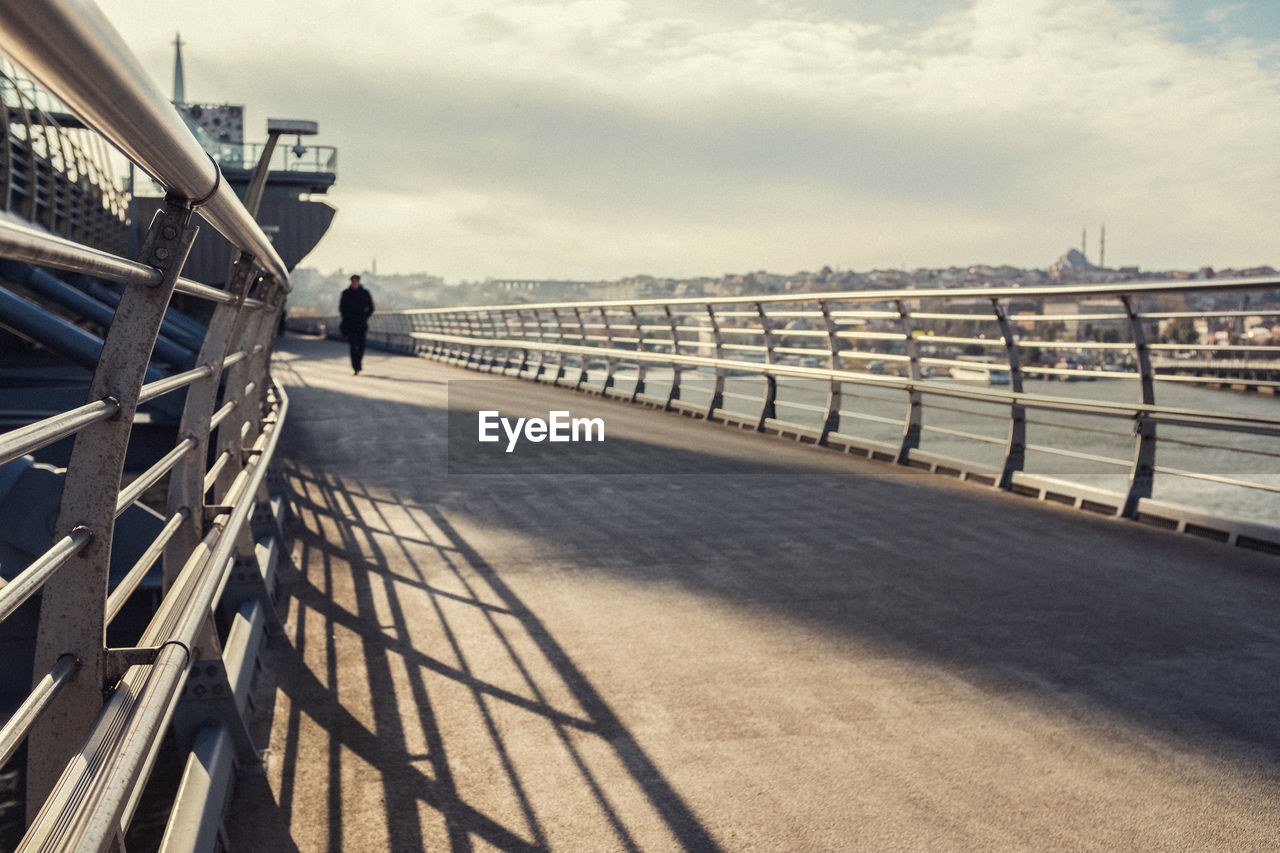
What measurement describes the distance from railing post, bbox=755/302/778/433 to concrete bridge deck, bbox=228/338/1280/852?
535 cm

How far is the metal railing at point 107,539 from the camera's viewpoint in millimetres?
1303

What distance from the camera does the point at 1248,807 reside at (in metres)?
3.08

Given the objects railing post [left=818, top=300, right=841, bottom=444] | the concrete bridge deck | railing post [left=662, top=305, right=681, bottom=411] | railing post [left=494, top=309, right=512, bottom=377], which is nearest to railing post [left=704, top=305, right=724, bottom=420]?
railing post [left=662, top=305, right=681, bottom=411]

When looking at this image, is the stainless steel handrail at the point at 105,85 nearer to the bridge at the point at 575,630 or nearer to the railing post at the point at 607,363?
the bridge at the point at 575,630

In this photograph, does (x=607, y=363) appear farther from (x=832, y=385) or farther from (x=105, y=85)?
(x=105, y=85)

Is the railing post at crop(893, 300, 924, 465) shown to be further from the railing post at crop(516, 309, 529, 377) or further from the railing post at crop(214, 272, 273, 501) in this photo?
the railing post at crop(516, 309, 529, 377)

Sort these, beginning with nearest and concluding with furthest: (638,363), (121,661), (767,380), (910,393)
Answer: (121,661)
(910,393)
(767,380)
(638,363)

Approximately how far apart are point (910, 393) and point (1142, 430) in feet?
9.46

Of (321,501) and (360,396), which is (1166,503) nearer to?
(321,501)

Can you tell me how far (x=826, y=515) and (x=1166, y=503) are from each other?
2227 mm

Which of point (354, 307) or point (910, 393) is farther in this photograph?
point (354, 307)

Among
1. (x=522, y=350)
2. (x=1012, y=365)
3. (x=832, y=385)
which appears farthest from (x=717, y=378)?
(x=522, y=350)

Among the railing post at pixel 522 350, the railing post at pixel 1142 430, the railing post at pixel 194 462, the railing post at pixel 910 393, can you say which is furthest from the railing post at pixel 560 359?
the railing post at pixel 194 462

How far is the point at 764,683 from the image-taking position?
4.01 meters
